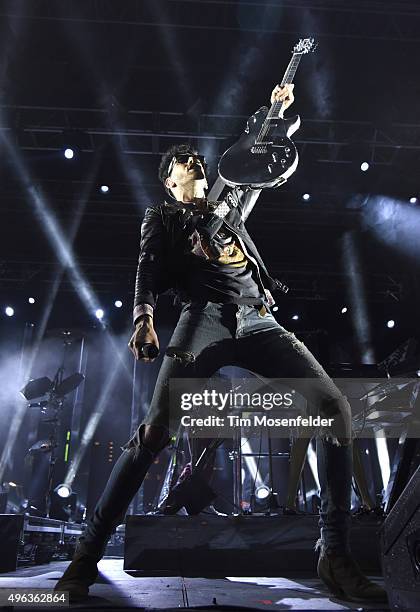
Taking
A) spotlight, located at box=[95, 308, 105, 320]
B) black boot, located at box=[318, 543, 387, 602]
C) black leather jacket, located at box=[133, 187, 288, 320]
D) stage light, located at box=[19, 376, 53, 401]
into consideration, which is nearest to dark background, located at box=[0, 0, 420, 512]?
spotlight, located at box=[95, 308, 105, 320]

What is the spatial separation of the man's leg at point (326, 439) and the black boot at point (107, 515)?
0.59 m

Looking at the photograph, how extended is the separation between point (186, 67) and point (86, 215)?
421cm

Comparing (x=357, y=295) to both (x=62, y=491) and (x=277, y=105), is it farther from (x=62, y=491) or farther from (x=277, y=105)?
(x=277, y=105)

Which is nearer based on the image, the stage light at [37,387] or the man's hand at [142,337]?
the man's hand at [142,337]

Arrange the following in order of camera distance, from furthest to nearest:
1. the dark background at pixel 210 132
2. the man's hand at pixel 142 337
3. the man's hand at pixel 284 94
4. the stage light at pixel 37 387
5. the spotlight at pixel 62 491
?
the spotlight at pixel 62 491
the stage light at pixel 37 387
the dark background at pixel 210 132
the man's hand at pixel 284 94
the man's hand at pixel 142 337

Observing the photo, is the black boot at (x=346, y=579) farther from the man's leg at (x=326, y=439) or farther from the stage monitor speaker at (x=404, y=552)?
the stage monitor speaker at (x=404, y=552)

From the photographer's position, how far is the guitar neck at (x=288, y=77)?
2.31 meters

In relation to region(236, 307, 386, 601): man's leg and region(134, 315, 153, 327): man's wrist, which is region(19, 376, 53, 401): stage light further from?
region(236, 307, 386, 601): man's leg

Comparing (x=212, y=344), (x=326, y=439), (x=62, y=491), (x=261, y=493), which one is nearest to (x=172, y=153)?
(x=212, y=344)

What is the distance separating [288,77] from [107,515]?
2.16 meters

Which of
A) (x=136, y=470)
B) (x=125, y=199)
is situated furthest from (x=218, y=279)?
(x=125, y=199)

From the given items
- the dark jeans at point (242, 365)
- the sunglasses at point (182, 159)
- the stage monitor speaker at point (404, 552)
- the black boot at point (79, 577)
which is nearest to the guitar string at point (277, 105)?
the sunglasses at point (182, 159)

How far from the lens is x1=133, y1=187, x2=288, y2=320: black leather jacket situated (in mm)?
2082

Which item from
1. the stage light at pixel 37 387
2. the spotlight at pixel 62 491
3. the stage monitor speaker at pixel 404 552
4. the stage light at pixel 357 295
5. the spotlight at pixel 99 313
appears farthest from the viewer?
the spotlight at pixel 99 313
